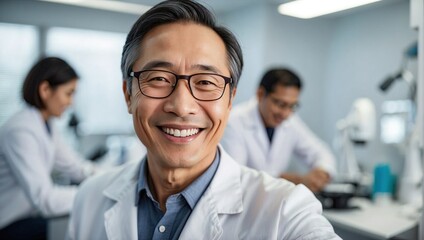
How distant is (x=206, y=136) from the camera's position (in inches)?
34.2

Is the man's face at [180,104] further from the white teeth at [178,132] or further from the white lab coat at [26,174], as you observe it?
the white lab coat at [26,174]

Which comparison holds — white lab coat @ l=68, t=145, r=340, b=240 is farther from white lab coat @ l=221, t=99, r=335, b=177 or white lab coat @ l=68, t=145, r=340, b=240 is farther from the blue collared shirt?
white lab coat @ l=221, t=99, r=335, b=177

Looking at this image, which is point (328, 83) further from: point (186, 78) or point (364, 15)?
point (186, 78)

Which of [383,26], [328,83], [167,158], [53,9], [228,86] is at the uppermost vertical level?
[53,9]

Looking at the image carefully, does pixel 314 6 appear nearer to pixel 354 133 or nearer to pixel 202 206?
pixel 202 206

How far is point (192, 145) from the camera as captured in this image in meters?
0.85

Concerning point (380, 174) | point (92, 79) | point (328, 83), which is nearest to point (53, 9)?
point (92, 79)

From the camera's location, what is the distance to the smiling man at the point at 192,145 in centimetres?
81

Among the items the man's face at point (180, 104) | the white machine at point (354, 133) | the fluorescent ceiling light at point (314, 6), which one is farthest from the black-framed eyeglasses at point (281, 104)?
the man's face at point (180, 104)

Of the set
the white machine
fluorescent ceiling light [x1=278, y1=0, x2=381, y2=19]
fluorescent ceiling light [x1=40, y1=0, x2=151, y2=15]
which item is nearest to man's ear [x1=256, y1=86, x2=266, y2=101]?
fluorescent ceiling light [x1=278, y1=0, x2=381, y2=19]

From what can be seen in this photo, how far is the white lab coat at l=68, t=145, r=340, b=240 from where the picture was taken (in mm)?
805

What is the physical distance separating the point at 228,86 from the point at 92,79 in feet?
10.2

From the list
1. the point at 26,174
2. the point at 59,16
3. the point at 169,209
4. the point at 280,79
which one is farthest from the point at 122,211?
the point at 59,16

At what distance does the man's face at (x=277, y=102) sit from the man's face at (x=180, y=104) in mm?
1019
